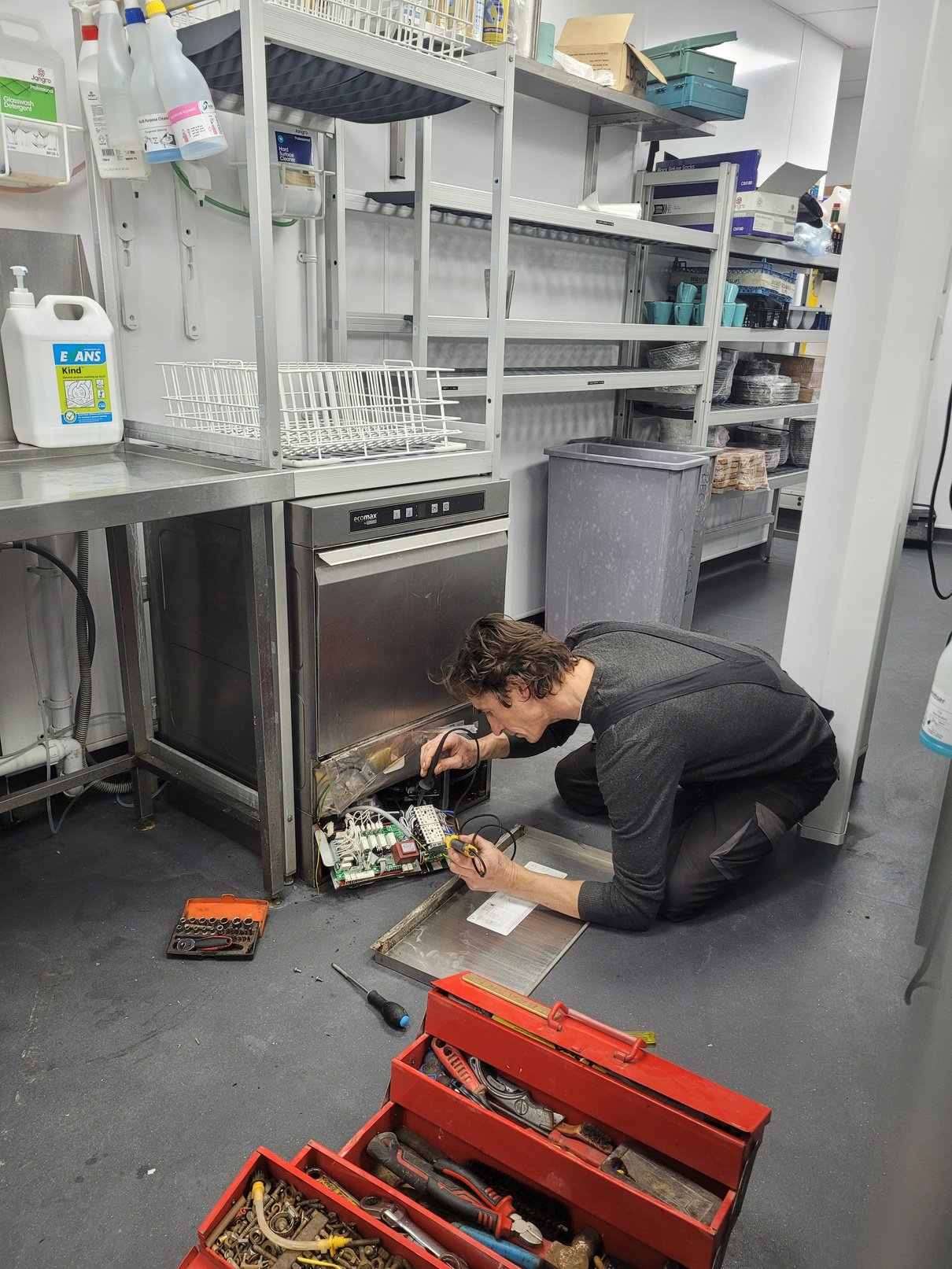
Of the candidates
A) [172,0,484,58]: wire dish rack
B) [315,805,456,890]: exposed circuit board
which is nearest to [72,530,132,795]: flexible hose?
[315,805,456,890]: exposed circuit board

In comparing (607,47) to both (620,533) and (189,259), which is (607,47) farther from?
(189,259)

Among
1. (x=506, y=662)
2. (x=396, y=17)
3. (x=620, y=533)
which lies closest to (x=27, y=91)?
(x=396, y=17)

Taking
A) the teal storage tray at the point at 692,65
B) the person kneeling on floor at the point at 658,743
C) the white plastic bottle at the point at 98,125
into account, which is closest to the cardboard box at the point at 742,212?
the teal storage tray at the point at 692,65

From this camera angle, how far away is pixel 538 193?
341 centimetres

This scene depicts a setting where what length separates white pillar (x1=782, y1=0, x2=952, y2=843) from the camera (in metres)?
1.93

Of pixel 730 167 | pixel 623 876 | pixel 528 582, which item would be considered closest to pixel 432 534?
pixel 623 876

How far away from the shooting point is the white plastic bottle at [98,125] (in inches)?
72.7

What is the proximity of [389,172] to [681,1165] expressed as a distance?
2.71m

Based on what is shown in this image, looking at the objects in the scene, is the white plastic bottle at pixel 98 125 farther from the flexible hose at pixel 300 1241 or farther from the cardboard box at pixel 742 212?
the cardboard box at pixel 742 212

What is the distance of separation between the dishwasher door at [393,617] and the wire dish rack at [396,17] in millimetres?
996

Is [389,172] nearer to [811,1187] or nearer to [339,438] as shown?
[339,438]

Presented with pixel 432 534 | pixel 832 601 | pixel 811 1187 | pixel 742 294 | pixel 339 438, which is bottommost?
pixel 811 1187

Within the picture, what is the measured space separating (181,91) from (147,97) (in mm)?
110

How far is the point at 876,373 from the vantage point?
2.07 metres
